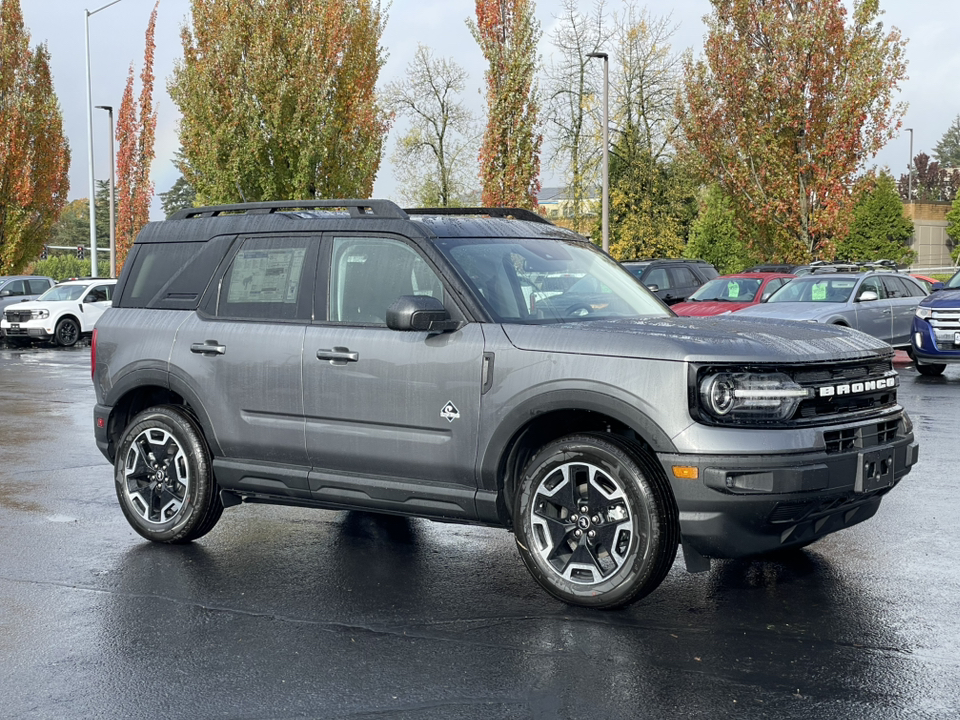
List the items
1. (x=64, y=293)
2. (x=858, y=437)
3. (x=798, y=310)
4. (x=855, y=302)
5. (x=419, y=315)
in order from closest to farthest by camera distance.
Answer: (x=858, y=437) → (x=419, y=315) → (x=798, y=310) → (x=855, y=302) → (x=64, y=293)

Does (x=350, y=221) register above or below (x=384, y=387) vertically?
above

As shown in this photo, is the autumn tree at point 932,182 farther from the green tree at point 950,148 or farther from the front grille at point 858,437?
the front grille at point 858,437

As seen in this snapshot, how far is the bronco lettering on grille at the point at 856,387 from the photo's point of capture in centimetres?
535

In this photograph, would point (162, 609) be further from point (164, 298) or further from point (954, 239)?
point (954, 239)

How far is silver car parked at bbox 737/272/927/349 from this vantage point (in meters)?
18.5

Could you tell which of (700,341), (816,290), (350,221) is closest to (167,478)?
(350,221)

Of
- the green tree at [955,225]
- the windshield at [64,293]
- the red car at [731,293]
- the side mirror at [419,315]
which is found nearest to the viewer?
the side mirror at [419,315]

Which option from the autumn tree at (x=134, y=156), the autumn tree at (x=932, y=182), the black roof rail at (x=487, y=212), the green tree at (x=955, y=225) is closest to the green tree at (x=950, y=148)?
the autumn tree at (x=932, y=182)

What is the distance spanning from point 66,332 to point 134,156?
1999 centimetres

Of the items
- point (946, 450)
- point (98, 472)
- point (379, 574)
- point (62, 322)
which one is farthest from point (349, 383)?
point (62, 322)

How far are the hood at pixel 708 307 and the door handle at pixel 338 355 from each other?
15644 millimetres

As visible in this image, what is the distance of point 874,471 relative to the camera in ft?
17.9

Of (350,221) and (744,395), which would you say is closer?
(744,395)

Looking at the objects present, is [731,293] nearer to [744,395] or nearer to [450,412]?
[450,412]
